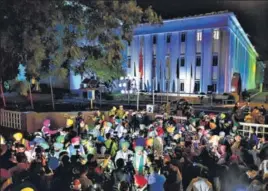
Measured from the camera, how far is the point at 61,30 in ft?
31.5

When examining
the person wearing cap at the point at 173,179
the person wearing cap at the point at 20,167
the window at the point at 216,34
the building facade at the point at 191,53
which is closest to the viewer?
the person wearing cap at the point at 20,167

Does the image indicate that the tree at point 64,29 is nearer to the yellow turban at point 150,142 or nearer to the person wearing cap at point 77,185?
the yellow turban at point 150,142

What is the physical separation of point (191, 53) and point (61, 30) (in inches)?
1090

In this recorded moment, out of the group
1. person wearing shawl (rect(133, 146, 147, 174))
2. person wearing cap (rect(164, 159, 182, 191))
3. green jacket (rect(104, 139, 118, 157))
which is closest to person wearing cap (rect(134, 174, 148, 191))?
person wearing cap (rect(164, 159, 182, 191))

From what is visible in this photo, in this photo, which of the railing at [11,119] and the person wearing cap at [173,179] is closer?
the person wearing cap at [173,179]

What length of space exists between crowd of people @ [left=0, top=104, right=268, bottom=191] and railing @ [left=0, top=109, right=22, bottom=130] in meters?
4.66

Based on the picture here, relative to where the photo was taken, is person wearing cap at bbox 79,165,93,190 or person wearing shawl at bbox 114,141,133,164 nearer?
person wearing cap at bbox 79,165,93,190

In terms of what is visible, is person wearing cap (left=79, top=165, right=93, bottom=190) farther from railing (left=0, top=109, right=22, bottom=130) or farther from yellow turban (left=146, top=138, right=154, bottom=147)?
railing (left=0, top=109, right=22, bottom=130)

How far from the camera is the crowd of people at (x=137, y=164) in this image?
19.1ft

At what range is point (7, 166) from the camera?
6.52 m

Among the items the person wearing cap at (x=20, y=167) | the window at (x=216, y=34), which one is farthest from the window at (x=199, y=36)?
the person wearing cap at (x=20, y=167)

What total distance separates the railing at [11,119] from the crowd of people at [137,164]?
183 inches

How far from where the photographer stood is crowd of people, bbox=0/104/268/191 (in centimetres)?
583

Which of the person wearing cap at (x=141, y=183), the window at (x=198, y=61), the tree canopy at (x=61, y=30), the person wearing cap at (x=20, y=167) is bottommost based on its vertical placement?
the person wearing cap at (x=141, y=183)
